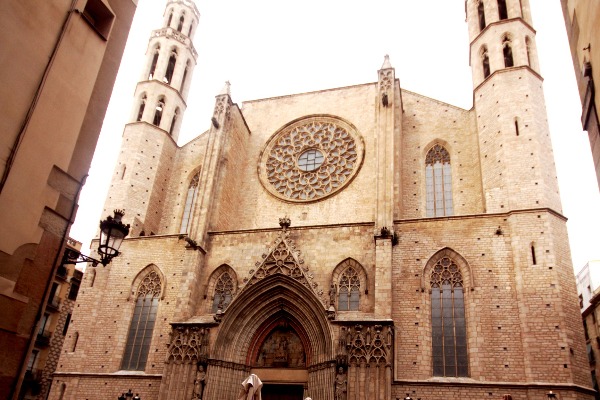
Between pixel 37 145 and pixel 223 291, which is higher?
pixel 223 291

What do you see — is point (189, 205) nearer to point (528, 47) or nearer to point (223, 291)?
point (223, 291)

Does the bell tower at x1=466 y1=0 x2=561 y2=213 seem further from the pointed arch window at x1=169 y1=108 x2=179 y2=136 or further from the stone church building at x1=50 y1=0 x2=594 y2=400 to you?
the pointed arch window at x1=169 y1=108 x2=179 y2=136

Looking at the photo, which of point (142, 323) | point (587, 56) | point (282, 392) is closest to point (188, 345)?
point (142, 323)

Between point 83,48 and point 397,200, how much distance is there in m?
11.9

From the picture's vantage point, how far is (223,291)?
16.9 meters

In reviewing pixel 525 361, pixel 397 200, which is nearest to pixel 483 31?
pixel 397 200

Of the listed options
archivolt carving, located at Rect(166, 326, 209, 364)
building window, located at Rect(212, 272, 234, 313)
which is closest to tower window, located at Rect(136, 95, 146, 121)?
building window, located at Rect(212, 272, 234, 313)

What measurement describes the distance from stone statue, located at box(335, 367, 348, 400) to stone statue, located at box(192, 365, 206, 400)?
13.0 feet

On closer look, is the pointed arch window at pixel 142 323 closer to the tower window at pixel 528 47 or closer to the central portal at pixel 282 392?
the central portal at pixel 282 392

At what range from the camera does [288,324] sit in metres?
16.1

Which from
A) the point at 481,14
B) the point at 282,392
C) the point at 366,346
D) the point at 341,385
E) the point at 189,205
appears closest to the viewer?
the point at 341,385

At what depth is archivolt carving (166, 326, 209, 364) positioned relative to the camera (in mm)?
15078

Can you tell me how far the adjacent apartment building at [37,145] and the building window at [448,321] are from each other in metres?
11.0

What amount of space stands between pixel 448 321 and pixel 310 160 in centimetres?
889
